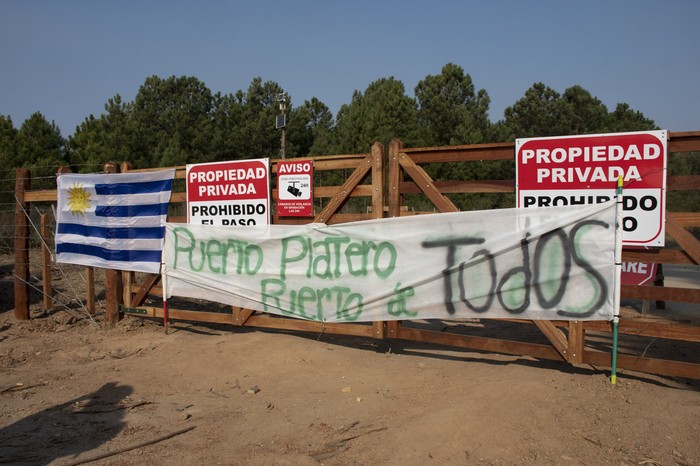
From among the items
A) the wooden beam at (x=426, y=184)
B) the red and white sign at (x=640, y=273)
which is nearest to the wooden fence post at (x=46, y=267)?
the wooden beam at (x=426, y=184)

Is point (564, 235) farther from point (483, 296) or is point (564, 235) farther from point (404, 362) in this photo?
point (404, 362)

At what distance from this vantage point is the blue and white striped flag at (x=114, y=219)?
26.0ft

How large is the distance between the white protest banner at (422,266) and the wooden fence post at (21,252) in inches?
148

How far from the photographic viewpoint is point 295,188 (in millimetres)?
6723

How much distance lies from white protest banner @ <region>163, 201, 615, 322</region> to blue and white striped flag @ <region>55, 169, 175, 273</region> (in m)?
0.89

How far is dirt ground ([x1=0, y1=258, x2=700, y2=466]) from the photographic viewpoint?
13.0 feet

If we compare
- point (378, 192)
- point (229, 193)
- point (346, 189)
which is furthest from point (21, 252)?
point (378, 192)

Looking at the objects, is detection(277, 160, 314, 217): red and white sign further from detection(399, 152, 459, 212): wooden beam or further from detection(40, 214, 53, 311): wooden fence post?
detection(40, 214, 53, 311): wooden fence post

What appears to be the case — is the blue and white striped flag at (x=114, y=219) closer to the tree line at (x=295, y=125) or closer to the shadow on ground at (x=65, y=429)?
the shadow on ground at (x=65, y=429)

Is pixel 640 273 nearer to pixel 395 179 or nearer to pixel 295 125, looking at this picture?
pixel 395 179

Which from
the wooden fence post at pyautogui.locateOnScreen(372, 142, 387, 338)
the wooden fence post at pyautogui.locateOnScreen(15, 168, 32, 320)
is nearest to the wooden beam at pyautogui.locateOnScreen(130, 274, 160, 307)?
the wooden fence post at pyautogui.locateOnScreen(15, 168, 32, 320)

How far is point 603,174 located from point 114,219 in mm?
6868

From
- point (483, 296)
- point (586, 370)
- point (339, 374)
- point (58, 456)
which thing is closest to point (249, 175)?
point (339, 374)

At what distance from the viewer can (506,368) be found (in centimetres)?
559
